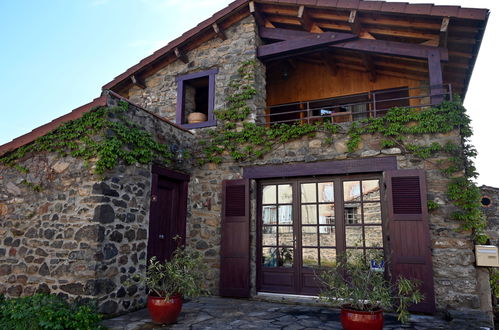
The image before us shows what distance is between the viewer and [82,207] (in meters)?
4.86

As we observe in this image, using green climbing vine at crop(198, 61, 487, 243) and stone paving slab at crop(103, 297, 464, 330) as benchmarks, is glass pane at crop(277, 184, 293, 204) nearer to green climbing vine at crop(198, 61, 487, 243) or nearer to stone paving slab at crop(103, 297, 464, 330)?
green climbing vine at crop(198, 61, 487, 243)

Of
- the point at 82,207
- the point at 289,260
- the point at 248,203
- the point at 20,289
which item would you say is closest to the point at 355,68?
the point at 248,203

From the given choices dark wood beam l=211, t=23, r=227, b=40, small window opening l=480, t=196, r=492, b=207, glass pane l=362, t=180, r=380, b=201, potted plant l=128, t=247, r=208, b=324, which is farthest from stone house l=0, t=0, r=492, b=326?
small window opening l=480, t=196, r=492, b=207

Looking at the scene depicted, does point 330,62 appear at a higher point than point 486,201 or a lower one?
higher

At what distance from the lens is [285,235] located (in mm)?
6203

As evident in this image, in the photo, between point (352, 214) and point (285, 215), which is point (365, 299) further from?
point (285, 215)

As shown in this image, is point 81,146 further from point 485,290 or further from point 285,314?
point 485,290

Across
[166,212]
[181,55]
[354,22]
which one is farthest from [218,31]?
[166,212]

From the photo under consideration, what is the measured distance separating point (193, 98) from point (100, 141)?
11.6ft

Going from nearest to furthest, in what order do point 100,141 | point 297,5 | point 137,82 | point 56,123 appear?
point 100,141 < point 56,123 < point 297,5 < point 137,82

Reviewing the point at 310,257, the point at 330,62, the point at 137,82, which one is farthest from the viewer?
the point at 137,82

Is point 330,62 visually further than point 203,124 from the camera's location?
Yes

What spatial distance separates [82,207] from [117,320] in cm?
160

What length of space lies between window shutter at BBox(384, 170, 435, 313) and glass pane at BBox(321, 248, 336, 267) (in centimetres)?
90
